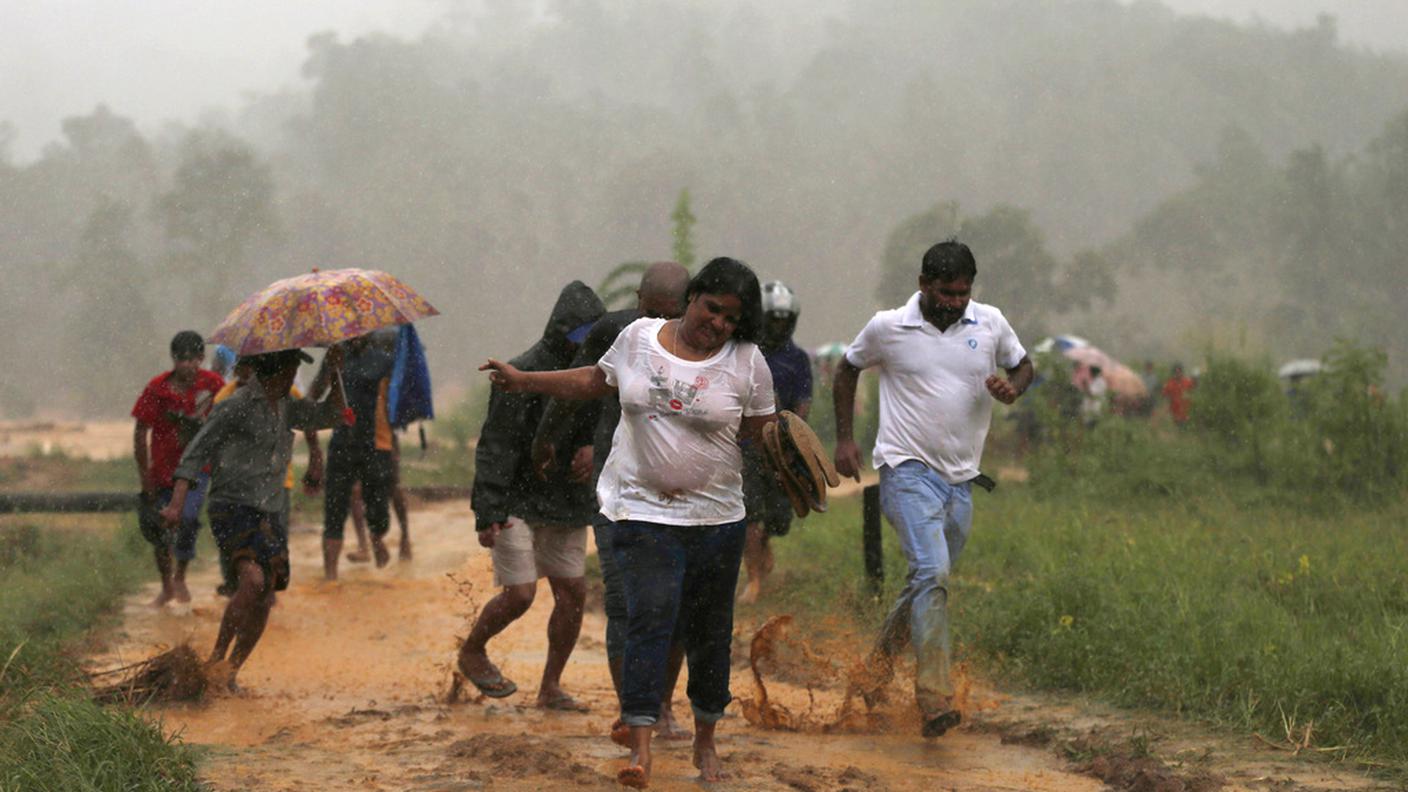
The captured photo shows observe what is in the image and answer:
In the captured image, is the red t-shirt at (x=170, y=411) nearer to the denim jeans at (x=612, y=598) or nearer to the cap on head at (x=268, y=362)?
the cap on head at (x=268, y=362)

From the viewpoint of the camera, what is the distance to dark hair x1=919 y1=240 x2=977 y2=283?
6.47 meters

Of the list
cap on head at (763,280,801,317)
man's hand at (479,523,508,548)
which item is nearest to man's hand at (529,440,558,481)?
man's hand at (479,523,508,548)

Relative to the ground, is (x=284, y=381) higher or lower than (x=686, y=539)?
higher

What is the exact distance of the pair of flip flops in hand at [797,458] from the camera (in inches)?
209

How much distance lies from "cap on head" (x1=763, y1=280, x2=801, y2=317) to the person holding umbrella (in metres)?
2.67

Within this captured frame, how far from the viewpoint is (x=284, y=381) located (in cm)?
745

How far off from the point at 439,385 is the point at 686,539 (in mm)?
61769

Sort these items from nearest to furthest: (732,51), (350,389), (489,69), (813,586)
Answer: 1. (813,586)
2. (350,389)
3. (489,69)
4. (732,51)

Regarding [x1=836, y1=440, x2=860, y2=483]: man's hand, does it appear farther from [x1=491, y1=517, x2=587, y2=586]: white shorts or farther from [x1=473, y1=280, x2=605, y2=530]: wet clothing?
[x1=491, y1=517, x2=587, y2=586]: white shorts

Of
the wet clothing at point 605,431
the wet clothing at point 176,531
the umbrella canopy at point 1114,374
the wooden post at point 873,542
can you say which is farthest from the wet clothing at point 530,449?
the umbrella canopy at point 1114,374

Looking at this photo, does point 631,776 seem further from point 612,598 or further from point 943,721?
point 943,721

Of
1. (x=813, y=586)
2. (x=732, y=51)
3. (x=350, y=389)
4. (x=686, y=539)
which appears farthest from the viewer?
(x=732, y=51)

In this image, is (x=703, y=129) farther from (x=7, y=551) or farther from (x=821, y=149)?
(x=7, y=551)

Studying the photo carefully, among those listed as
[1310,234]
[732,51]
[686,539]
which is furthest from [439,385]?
[732,51]
